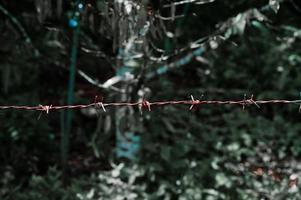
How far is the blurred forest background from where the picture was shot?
9.92 feet

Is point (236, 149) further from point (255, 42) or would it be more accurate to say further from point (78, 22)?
point (255, 42)

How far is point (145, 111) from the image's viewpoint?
349 centimetres

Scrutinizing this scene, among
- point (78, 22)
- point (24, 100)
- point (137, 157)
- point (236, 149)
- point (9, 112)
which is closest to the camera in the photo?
point (78, 22)

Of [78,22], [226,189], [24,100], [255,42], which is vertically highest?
[255,42]

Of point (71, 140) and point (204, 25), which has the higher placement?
point (204, 25)

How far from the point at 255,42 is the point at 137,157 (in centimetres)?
230

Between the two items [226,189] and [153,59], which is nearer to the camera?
[153,59]

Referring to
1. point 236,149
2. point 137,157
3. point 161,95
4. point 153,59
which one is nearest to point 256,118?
point 236,149

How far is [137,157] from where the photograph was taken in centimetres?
341

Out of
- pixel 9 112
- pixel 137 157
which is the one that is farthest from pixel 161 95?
pixel 9 112

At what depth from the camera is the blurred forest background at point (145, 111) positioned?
3023 millimetres

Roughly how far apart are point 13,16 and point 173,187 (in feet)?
5.34

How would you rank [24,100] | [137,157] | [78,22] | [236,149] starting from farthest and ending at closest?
[24,100] < [236,149] < [137,157] < [78,22]

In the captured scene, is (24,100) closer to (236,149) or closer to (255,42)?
(236,149)
